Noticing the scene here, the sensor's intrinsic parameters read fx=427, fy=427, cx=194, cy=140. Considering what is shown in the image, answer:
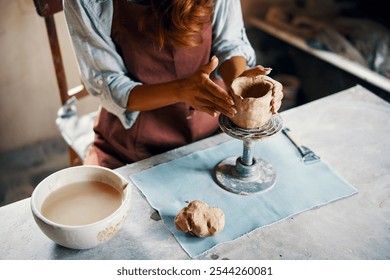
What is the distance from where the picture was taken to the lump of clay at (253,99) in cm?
131

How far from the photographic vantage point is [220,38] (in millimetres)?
1929

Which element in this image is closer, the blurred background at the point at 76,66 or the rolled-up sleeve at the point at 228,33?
the rolled-up sleeve at the point at 228,33

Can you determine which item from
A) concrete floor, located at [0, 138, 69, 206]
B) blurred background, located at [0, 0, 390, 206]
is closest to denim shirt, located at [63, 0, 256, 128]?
blurred background, located at [0, 0, 390, 206]

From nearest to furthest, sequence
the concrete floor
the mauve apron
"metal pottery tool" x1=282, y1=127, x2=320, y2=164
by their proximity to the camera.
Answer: "metal pottery tool" x1=282, y1=127, x2=320, y2=164 → the mauve apron → the concrete floor

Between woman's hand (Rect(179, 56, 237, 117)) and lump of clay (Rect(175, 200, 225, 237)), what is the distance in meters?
0.31

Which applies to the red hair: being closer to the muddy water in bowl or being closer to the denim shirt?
the denim shirt

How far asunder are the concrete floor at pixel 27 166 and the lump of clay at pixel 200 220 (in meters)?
2.09

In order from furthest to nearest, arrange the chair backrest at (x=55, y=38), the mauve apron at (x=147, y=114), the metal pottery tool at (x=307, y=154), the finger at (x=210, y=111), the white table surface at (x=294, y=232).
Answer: the chair backrest at (x=55, y=38), the mauve apron at (x=147, y=114), the metal pottery tool at (x=307, y=154), the finger at (x=210, y=111), the white table surface at (x=294, y=232)

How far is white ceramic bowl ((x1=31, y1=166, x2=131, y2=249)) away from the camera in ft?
3.74

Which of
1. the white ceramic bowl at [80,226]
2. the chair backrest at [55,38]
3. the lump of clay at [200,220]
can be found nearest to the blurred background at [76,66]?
the chair backrest at [55,38]

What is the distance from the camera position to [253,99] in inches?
51.0

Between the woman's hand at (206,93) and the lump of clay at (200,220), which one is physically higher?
the woman's hand at (206,93)

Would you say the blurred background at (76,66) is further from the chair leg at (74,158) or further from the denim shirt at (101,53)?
the denim shirt at (101,53)

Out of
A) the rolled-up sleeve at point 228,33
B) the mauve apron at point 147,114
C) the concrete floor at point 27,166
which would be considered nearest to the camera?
the mauve apron at point 147,114
